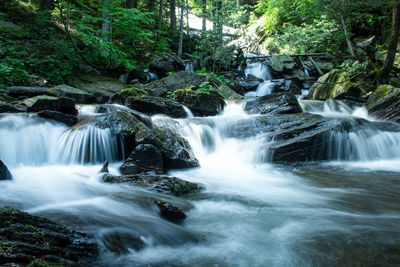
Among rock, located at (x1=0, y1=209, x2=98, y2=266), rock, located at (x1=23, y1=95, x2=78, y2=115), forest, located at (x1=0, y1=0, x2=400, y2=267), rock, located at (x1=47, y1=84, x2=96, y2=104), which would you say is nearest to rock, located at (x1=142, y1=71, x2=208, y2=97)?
forest, located at (x1=0, y1=0, x2=400, y2=267)

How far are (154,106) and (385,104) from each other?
7.76 m

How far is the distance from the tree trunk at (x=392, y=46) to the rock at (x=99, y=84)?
11146 mm

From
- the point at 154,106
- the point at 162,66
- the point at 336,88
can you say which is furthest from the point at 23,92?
the point at 336,88

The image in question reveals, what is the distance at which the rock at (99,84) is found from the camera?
36.2 ft

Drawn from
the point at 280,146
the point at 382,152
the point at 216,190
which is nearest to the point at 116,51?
the point at 280,146

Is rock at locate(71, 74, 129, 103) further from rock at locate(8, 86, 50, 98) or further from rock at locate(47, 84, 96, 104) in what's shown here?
rock at locate(8, 86, 50, 98)

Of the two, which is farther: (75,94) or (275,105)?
(275,105)

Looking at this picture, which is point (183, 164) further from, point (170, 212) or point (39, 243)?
point (39, 243)

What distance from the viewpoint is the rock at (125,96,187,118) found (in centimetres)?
855

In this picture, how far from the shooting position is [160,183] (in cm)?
428

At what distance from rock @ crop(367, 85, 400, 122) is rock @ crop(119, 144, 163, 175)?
A: 8.05m

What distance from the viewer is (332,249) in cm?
270

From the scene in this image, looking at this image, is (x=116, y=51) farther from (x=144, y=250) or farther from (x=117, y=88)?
(x=144, y=250)

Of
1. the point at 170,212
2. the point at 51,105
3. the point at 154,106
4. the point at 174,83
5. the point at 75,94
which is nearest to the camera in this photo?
the point at 170,212
